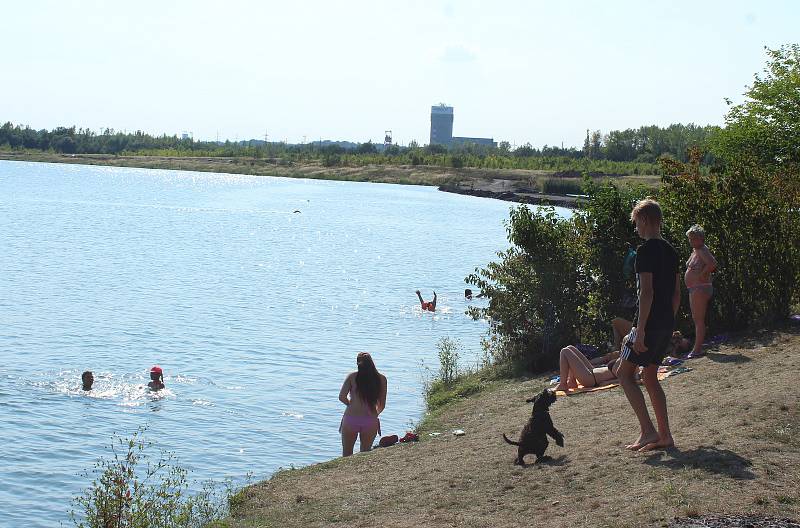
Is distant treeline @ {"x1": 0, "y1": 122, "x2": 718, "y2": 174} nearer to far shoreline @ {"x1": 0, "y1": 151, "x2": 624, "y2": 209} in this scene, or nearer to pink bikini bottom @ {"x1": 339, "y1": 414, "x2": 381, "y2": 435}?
far shoreline @ {"x1": 0, "y1": 151, "x2": 624, "y2": 209}

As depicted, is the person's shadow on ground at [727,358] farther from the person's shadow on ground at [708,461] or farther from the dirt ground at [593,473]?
the person's shadow on ground at [708,461]

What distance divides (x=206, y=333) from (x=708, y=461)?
1806 cm

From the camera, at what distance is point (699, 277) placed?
13.6 meters

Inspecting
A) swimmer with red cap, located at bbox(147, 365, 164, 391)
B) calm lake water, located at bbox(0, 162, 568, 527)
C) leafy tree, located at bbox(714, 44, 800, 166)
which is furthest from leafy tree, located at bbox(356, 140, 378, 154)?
swimmer with red cap, located at bbox(147, 365, 164, 391)

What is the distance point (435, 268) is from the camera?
1684 inches

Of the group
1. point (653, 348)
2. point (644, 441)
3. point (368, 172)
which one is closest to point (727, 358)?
point (644, 441)

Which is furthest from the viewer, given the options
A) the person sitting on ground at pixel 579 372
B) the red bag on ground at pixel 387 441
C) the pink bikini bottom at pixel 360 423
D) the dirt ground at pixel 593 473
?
the person sitting on ground at pixel 579 372

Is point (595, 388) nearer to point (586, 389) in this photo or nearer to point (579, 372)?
point (586, 389)

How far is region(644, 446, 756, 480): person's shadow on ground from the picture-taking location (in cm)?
802

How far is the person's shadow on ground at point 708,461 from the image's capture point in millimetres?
8023

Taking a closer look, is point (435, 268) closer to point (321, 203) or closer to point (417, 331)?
point (417, 331)

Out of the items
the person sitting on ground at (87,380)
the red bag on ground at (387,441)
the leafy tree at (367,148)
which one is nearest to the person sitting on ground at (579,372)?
the red bag on ground at (387,441)

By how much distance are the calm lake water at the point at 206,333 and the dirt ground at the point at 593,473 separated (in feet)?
9.69

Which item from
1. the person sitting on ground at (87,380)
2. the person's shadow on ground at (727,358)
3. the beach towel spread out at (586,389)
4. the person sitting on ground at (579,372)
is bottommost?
the person sitting on ground at (87,380)
